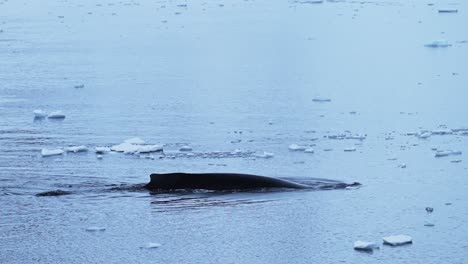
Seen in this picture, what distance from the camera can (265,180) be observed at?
13680 millimetres

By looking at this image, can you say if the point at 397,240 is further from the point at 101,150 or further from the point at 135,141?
the point at 135,141

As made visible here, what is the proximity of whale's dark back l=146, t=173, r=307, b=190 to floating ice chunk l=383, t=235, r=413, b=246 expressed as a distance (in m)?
2.38

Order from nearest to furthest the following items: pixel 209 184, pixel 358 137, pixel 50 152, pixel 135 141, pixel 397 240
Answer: pixel 397 240, pixel 209 184, pixel 50 152, pixel 135 141, pixel 358 137

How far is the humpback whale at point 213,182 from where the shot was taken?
44.5 feet

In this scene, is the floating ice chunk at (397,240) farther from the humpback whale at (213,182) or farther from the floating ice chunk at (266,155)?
the floating ice chunk at (266,155)

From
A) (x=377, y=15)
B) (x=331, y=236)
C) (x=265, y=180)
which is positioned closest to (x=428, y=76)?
(x=265, y=180)

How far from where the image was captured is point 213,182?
1363cm

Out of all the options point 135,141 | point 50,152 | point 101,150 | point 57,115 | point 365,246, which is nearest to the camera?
point 365,246

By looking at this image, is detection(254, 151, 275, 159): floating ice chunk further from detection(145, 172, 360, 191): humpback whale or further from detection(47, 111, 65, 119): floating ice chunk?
detection(47, 111, 65, 119): floating ice chunk

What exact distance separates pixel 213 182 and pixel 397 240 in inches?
115

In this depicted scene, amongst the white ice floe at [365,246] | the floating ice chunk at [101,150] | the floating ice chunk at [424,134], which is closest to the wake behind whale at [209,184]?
the floating ice chunk at [101,150]

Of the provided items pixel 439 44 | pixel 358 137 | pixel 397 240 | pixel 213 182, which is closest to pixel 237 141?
pixel 358 137

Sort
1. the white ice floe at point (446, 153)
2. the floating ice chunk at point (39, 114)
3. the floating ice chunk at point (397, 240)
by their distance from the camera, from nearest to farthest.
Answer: the floating ice chunk at point (397, 240), the white ice floe at point (446, 153), the floating ice chunk at point (39, 114)

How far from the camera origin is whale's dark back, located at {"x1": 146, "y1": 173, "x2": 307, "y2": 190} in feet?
44.5
